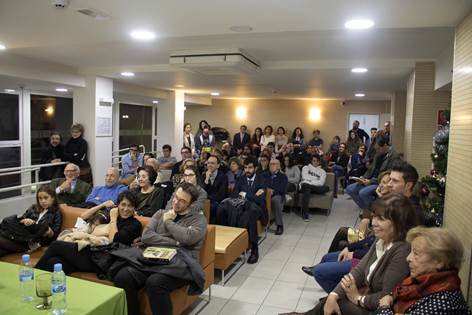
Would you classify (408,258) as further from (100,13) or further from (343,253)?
(100,13)

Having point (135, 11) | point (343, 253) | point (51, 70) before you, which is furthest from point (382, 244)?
point (51, 70)

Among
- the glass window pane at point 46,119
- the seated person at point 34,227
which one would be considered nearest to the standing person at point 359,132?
the glass window pane at point 46,119

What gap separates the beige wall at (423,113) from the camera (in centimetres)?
511

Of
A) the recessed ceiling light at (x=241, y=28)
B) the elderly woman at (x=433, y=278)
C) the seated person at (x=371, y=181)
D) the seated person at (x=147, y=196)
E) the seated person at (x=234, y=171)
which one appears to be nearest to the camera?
the elderly woman at (x=433, y=278)

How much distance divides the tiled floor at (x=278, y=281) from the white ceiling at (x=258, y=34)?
2499mm

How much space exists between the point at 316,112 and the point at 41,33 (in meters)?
10.1

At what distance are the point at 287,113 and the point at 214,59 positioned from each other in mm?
8592

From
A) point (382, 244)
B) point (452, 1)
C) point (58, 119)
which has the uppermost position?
point (452, 1)

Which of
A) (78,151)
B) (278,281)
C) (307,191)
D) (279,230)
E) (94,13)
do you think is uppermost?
(94,13)

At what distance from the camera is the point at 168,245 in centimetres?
324

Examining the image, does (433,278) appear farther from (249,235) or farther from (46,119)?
(46,119)

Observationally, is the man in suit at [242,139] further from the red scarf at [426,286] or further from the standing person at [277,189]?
the red scarf at [426,286]

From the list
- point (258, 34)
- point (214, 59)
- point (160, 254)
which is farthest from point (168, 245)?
point (214, 59)

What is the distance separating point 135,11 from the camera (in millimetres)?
3072
